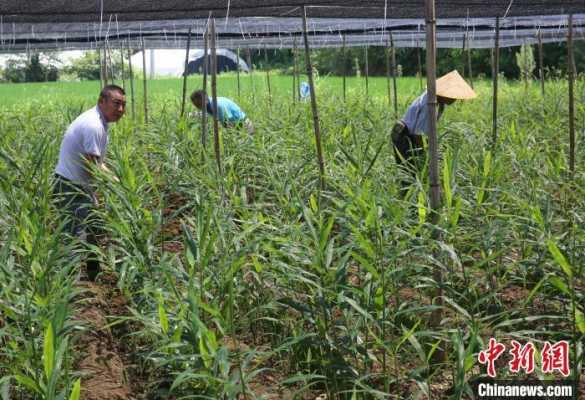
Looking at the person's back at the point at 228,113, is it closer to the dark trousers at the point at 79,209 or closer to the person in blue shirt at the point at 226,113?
the person in blue shirt at the point at 226,113

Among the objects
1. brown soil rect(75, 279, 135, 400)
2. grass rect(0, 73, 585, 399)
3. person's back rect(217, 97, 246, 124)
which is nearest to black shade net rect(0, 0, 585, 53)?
person's back rect(217, 97, 246, 124)

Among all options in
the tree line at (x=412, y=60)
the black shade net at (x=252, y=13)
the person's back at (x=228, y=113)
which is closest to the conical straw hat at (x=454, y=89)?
the black shade net at (x=252, y=13)

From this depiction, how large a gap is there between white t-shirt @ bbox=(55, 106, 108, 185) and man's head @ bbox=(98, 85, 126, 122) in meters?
0.07

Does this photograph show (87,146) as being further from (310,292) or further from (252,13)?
(310,292)

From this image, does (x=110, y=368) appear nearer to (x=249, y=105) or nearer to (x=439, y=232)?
(x=439, y=232)

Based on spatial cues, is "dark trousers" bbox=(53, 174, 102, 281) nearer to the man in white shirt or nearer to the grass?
the man in white shirt

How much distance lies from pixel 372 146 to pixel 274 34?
187 inches

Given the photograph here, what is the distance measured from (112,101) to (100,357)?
6.80 feet

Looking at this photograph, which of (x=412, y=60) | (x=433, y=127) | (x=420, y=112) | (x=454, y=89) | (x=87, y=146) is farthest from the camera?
(x=412, y=60)

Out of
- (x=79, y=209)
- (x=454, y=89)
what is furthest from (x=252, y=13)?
(x=79, y=209)

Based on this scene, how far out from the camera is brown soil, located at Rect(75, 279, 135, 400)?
2959mm

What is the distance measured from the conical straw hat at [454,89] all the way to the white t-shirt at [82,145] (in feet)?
7.04

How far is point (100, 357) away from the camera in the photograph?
3260 mm

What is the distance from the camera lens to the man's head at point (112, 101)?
4.87m
